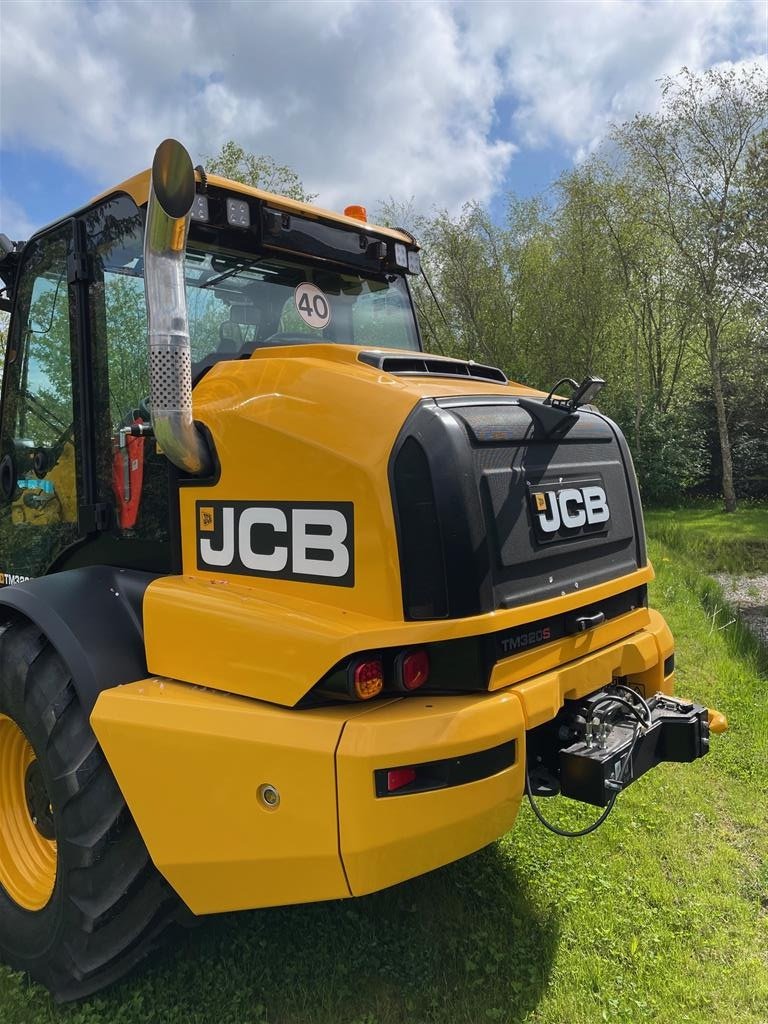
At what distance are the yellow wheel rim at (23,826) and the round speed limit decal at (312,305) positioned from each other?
1982 millimetres

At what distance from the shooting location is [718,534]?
619 inches

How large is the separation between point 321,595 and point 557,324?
20.8m

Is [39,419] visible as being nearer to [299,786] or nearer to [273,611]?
[273,611]

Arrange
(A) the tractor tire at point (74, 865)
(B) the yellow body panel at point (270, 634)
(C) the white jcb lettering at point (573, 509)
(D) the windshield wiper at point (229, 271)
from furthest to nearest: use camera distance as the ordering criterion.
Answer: (D) the windshield wiper at point (229, 271), (C) the white jcb lettering at point (573, 509), (A) the tractor tire at point (74, 865), (B) the yellow body panel at point (270, 634)

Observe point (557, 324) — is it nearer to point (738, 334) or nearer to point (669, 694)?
point (738, 334)

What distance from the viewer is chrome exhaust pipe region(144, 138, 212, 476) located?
6.60 ft

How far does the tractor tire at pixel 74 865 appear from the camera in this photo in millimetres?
2381

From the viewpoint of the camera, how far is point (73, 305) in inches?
121

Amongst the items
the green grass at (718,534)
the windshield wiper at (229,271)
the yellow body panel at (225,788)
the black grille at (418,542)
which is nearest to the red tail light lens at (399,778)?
the yellow body panel at (225,788)

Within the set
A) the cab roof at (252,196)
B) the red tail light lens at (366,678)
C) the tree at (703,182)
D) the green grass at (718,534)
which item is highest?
the tree at (703,182)

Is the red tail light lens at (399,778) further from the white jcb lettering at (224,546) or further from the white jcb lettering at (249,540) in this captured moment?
the white jcb lettering at (224,546)

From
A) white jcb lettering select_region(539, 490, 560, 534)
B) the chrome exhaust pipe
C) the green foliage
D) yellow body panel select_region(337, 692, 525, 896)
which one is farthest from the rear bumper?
the green foliage

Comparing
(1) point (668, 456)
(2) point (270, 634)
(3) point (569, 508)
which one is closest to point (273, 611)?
(2) point (270, 634)

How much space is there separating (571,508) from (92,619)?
1.65 metres
